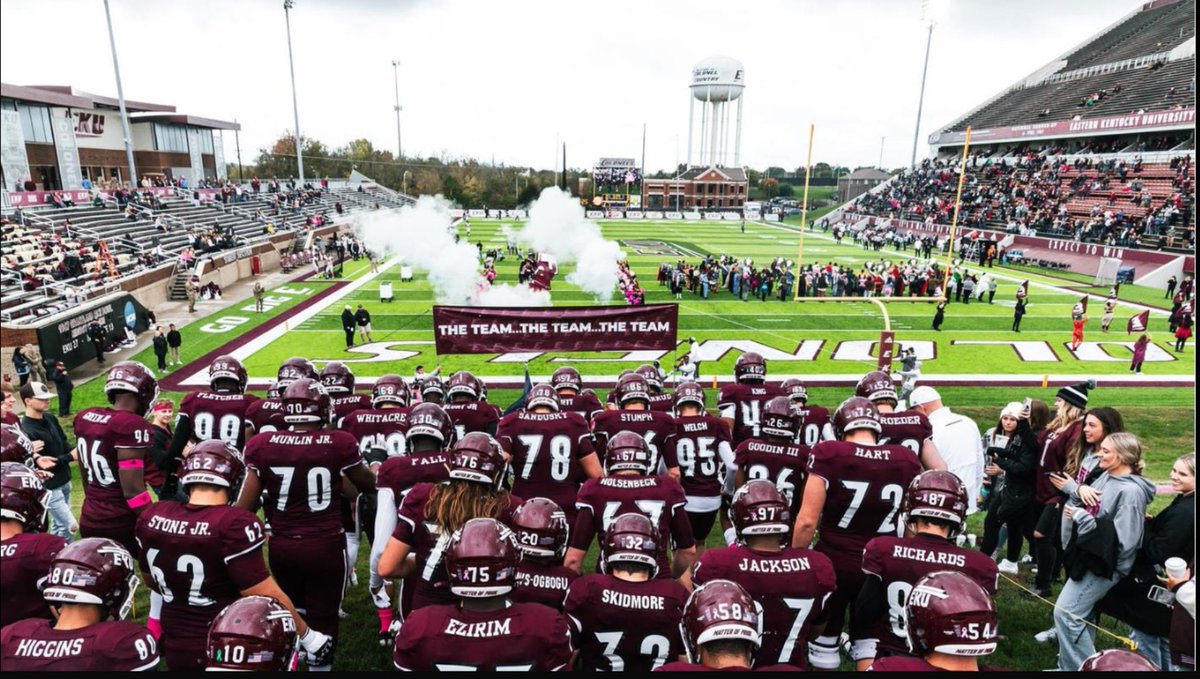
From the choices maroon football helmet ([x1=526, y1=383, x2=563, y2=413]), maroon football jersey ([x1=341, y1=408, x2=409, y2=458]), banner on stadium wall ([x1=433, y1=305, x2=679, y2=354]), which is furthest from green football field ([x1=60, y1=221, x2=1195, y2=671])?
banner on stadium wall ([x1=433, y1=305, x2=679, y2=354])

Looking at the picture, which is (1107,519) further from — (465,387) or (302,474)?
(302,474)

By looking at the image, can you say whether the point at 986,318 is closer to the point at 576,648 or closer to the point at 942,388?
the point at 942,388

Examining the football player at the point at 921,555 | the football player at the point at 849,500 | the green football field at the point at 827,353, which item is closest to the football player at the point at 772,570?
the football player at the point at 921,555

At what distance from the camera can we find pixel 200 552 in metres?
3.53

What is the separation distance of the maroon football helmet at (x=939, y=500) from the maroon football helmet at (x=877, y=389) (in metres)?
2.32

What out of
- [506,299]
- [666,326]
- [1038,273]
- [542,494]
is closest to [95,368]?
[506,299]

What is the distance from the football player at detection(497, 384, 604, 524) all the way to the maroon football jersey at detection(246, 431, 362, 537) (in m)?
1.25

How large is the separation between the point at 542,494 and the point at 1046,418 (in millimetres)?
5251

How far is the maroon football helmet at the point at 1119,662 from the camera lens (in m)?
2.25

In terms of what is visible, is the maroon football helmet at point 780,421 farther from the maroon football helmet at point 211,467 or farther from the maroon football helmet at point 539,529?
the maroon football helmet at point 211,467

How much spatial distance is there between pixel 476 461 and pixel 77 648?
190cm

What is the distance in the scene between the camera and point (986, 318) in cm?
2273

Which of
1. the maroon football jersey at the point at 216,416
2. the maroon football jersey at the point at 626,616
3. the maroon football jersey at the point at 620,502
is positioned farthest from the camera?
the maroon football jersey at the point at 216,416

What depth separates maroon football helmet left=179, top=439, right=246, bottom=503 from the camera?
11.7 ft
